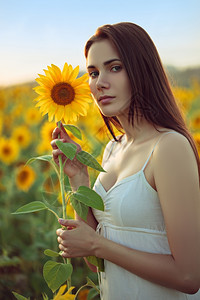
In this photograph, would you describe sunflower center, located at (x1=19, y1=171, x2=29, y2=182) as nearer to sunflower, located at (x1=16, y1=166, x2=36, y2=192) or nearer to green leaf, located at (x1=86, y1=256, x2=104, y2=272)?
sunflower, located at (x1=16, y1=166, x2=36, y2=192)

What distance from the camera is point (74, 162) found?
1.10 metres

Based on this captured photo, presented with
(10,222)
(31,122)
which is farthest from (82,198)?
(31,122)

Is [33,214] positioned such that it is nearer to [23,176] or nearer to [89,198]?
[23,176]

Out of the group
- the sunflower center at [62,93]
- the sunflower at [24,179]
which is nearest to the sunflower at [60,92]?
the sunflower center at [62,93]

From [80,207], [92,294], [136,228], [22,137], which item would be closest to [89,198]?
[80,207]

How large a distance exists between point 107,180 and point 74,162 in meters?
0.11

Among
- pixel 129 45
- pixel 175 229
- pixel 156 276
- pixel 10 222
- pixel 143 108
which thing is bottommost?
pixel 10 222

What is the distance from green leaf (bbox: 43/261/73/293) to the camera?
872 millimetres

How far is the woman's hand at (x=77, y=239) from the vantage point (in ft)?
2.95

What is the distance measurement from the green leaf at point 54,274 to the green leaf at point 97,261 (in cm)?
11

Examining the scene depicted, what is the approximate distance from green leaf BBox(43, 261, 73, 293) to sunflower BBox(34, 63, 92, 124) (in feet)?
1.15

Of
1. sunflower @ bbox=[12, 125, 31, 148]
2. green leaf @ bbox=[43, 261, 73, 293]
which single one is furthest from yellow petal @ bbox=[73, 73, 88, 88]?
sunflower @ bbox=[12, 125, 31, 148]

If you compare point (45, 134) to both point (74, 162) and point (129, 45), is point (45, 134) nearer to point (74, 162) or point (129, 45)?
point (74, 162)

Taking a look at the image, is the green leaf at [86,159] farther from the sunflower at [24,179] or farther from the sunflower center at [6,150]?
the sunflower center at [6,150]
